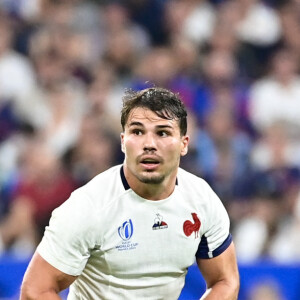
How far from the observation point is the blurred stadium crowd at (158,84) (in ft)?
24.0

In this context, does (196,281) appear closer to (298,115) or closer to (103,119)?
(103,119)

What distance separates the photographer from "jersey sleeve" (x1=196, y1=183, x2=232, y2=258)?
390cm

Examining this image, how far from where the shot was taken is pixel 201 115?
8.00 m

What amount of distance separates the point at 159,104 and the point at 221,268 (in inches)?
33.4

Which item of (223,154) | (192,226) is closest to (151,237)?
(192,226)

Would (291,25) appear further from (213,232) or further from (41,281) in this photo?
(41,281)

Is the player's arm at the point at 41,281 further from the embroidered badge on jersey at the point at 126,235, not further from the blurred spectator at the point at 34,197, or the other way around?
the blurred spectator at the point at 34,197

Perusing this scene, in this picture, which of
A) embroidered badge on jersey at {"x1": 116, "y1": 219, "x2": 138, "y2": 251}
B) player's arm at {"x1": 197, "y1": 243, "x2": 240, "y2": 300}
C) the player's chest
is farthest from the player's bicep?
embroidered badge on jersey at {"x1": 116, "y1": 219, "x2": 138, "y2": 251}

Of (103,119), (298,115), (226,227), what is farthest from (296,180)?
(226,227)

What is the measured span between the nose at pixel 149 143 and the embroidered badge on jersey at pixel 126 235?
35 cm

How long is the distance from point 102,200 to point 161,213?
0.29 m

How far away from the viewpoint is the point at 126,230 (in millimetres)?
3729

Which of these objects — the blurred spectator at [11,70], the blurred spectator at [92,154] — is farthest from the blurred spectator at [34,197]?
the blurred spectator at [11,70]

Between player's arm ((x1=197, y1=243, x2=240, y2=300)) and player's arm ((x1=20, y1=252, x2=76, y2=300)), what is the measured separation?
2.28 feet
